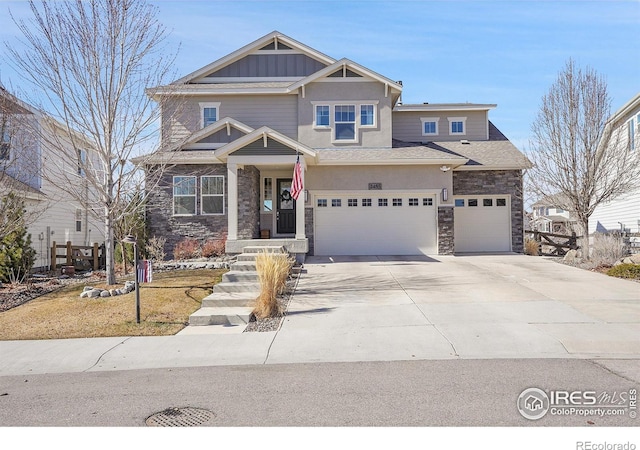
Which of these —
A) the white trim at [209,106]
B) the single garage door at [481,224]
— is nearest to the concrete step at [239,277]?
the white trim at [209,106]

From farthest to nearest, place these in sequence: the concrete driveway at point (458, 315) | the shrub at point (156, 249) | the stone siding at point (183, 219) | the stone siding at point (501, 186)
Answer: the stone siding at point (501, 186), the stone siding at point (183, 219), the shrub at point (156, 249), the concrete driveway at point (458, 315)

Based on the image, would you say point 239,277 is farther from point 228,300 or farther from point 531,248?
point 531,248

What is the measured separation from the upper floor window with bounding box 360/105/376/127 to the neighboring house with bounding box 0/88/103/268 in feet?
34.8

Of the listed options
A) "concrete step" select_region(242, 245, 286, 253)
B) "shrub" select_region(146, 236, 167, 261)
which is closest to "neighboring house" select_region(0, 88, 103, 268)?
"shrub" select_region(146, 236, 167, 261)

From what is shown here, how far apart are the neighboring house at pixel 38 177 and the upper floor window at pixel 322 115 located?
9.03 meters

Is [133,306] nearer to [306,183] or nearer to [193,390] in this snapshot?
[193,390]

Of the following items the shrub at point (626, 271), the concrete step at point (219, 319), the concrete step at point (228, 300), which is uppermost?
the shrub at point (626, 271)

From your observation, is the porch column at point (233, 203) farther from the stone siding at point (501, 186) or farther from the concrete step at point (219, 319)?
the stone siding at point (501, 186)

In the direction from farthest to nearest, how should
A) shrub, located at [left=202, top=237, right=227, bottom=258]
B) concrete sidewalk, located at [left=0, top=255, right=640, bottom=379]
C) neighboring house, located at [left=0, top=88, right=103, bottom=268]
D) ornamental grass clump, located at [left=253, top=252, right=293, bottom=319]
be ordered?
shrub, located at [left=202, top=237, right=227, bottom=258], neighboring house, located at [left=0, top=88, right=103, bottom=268], ornamental grass clump, located at [left=253, top=252, right=293, bottom=319], concrete sidewalk, located at [left=0, top=255, right=640, bottom=379]

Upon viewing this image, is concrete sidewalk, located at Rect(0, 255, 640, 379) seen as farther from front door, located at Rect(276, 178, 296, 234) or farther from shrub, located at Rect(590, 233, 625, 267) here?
front door, located at Rect(276, 178, 296, 234)

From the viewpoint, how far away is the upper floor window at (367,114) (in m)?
20.7

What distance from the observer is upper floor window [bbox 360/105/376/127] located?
20703 mm

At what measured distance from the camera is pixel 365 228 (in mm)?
Answer: 19797

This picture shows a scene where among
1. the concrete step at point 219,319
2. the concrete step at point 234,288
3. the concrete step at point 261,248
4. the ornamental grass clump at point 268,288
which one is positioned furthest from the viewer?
the concrete step at point 261,248
